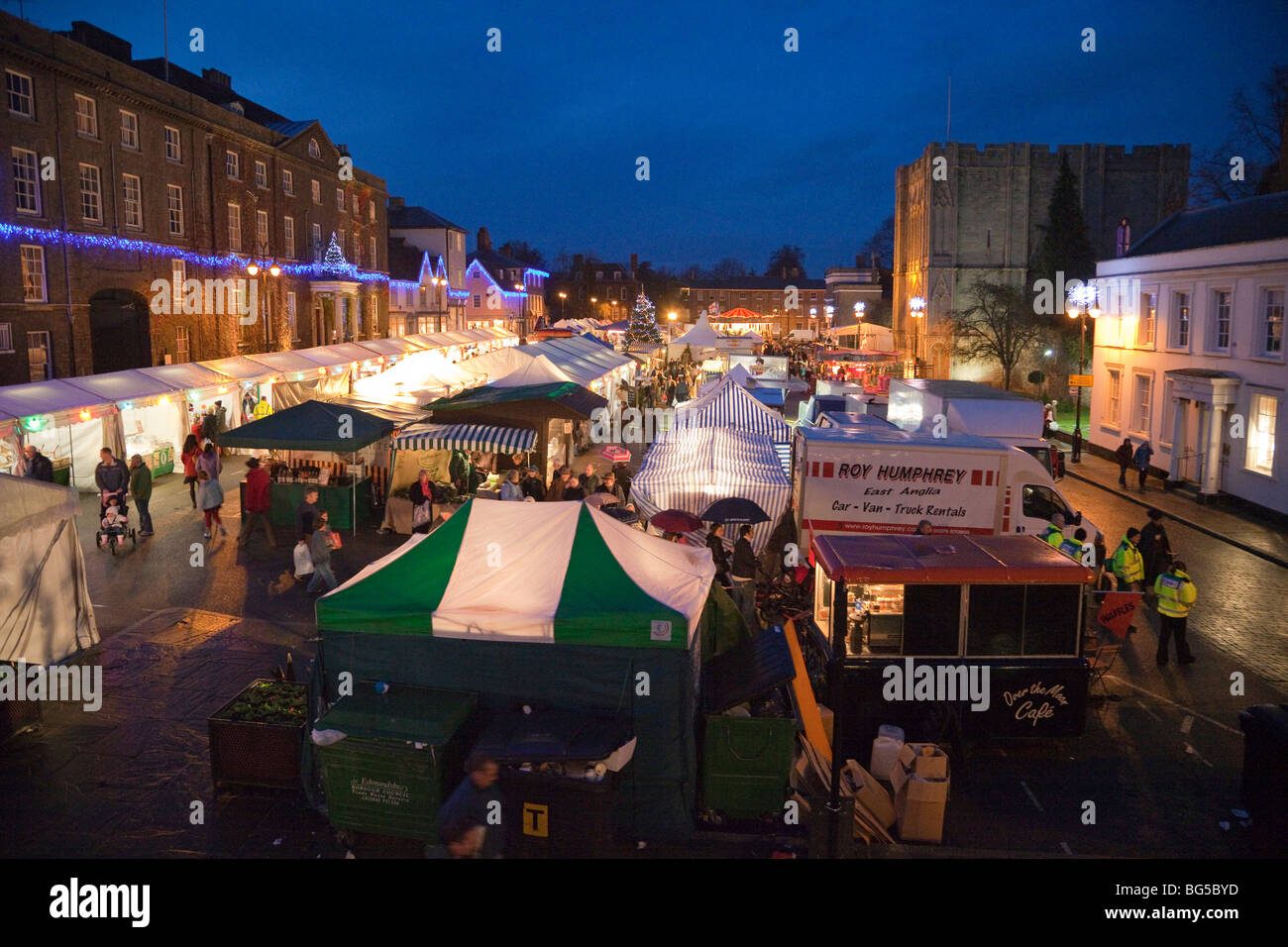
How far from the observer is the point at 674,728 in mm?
7023

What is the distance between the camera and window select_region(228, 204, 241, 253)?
1339 inches

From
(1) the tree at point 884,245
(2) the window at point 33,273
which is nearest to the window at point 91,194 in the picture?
(2) the window at point 33,273

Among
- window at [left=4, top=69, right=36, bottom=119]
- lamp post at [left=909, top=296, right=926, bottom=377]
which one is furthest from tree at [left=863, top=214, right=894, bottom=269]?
window at [left=4, top=69, right=36, bottom=119]

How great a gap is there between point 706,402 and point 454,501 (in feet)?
20.3

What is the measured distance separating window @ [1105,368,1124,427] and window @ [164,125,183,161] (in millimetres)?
32300

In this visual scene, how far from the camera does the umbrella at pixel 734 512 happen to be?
13.1 meters

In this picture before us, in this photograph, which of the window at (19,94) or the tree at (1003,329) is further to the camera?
the tree at (1003,329)

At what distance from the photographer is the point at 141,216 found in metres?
28.4

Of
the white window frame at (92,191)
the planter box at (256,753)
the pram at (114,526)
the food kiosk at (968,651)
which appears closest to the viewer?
the planter box at (256,753)

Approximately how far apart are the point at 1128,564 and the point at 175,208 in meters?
31.0

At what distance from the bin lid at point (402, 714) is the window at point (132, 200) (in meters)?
26.5

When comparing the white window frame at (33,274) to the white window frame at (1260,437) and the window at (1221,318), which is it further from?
the window at (1221,318)

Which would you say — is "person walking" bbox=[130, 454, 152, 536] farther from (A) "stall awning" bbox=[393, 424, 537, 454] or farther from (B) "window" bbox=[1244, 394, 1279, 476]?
(B) "window" bbox=[1244, 394, 1279, 476]

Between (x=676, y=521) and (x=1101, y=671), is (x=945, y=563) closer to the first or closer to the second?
(x=1101, y=671)
